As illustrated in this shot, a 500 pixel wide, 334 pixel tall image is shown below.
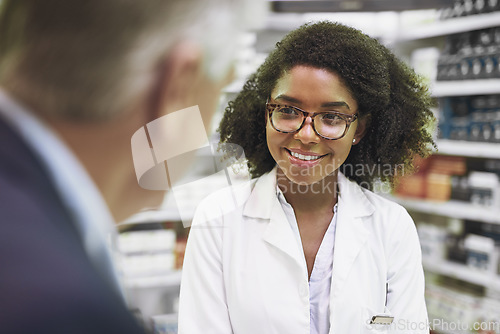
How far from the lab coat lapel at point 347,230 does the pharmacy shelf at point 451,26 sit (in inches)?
73.7

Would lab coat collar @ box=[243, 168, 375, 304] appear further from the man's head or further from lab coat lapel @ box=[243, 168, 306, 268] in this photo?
the man's head

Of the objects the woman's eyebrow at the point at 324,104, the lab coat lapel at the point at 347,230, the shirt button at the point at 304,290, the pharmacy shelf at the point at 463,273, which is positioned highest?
the woman's eyebrow at the point at 324,104

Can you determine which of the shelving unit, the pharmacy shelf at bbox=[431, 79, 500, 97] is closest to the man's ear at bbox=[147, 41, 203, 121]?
the shelving unit

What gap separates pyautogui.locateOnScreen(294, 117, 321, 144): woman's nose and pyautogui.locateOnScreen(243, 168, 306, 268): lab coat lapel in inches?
8.2

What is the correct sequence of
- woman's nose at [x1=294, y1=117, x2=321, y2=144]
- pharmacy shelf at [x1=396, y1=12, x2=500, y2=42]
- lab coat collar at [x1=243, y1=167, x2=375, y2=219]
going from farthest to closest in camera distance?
1. pharmacy shelf at [x1=396, y1=12, x2=500, y2=42]
2. lab coat collar at [x1=243, y1=167, x2=375, y2=219]
3. woman's nose at [x1=294, y1=117, x2=321, y2=144]

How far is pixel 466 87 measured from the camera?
103 inches

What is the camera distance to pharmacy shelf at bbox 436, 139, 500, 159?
8.22 ft

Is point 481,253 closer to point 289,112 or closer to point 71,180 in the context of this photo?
point 289,112

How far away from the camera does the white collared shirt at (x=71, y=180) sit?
293 mm

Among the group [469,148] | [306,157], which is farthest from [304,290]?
[469,148]

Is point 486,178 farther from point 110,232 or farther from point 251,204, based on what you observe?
point 110,232

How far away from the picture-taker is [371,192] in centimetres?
123

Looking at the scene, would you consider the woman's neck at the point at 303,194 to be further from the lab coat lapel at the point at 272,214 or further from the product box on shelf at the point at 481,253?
the product box on shelf at the point at 481,253

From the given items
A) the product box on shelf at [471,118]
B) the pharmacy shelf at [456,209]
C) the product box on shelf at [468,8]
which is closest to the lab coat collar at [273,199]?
the pharmacy shelf at [456,209]
